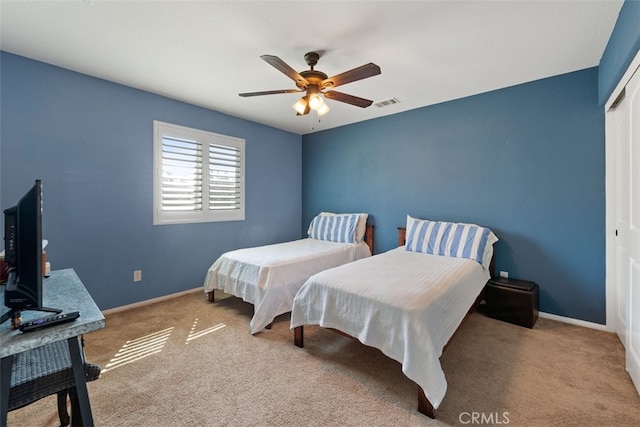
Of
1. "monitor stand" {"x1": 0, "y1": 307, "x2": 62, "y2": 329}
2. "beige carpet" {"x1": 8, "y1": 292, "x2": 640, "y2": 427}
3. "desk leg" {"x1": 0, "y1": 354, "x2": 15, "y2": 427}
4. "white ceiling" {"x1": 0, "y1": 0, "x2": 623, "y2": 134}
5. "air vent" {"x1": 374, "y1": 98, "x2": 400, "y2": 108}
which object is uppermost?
"air vent" {"x1": 374, "y1": 98, "x2": 400, "y2": 108}

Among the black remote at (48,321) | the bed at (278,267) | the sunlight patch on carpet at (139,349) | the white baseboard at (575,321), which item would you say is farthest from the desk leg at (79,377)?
the white baseboard at (575,321)

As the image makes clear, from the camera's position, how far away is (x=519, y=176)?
9.70ft

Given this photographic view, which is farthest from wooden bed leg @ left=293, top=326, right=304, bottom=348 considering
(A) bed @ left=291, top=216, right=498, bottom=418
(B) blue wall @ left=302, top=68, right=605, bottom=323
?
(B) blue wall @ left=302, top=68, right=605, bottom=323

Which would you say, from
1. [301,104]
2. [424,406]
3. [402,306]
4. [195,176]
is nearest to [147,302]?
[195,176]

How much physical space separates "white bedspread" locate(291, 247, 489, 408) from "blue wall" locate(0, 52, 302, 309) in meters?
2.10

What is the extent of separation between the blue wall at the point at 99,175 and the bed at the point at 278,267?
2.24 feet

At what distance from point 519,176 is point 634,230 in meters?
1.30

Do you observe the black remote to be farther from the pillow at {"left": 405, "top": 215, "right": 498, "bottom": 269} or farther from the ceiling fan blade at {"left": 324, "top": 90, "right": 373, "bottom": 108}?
the pillow at {"left": 405, "top": 215, "right": 498, "bottom": 269}

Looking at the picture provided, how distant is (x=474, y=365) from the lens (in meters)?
2.02

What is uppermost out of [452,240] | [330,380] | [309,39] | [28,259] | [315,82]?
[309,39]

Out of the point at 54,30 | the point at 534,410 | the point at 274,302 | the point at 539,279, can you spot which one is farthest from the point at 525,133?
the point at 54,30

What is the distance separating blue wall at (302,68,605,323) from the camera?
2.60m

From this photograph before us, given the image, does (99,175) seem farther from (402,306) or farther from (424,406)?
(424,406)

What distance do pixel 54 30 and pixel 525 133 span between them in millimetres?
4425
